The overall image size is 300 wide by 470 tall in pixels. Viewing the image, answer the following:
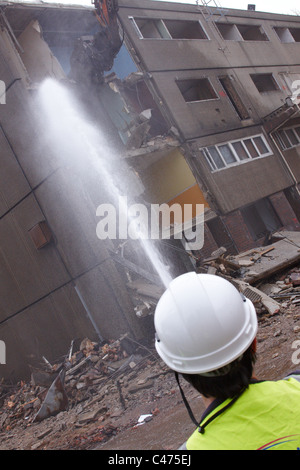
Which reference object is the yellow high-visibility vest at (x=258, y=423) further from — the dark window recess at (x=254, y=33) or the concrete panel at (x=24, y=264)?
the dark window recess at (x=254, y=33)

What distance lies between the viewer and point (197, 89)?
54.1 ft

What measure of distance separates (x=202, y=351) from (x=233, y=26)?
20.8m

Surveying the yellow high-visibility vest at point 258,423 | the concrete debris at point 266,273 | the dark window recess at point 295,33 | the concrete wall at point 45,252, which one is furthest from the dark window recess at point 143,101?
the dark window recess at point 295,33

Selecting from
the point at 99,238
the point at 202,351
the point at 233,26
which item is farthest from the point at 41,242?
the point at 233,26

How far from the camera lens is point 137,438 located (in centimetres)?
530

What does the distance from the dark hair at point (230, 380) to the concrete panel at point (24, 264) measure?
9473 mm

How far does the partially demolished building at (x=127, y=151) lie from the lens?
10.2 metres

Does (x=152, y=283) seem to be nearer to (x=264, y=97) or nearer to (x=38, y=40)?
(x=38, y=40)

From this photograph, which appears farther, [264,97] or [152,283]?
[264,97]

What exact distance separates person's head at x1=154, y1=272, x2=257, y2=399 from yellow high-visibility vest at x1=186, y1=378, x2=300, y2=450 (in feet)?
0.41

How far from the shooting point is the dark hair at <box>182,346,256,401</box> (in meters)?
1.46

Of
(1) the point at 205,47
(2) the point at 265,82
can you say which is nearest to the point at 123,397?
(1) the point at 205,47

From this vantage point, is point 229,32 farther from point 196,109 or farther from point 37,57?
point 37,57

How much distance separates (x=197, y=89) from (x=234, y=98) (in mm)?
1807
